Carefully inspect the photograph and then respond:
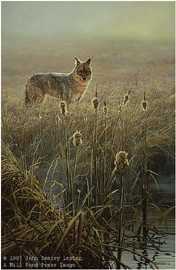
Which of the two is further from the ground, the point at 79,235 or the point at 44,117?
the point at 44,117

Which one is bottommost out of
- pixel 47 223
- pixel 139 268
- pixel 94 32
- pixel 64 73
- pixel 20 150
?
pixel 139 268

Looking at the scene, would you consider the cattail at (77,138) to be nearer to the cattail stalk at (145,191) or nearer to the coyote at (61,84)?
the coyote at (61,84)

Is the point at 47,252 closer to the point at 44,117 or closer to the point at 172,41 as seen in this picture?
the point at 44,117

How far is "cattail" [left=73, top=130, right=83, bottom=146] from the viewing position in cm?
214

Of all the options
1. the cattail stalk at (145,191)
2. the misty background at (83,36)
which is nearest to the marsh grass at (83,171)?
the cattail stalk at (145,191)

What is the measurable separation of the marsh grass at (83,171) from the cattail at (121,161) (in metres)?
0.02

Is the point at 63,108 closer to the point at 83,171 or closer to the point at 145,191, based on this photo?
the point at 83,171

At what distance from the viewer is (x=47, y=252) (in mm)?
2078

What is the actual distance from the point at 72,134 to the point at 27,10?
50 cm

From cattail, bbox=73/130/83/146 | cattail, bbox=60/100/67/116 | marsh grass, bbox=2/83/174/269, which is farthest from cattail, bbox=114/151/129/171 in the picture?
cattail, bbox=60/100/67/116

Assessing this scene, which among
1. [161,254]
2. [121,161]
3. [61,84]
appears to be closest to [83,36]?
[61,84]

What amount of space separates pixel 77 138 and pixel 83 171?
125 mm

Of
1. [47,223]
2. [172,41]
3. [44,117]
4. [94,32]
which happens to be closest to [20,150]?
[44,117]

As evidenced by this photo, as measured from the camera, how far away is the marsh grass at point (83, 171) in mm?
2082
